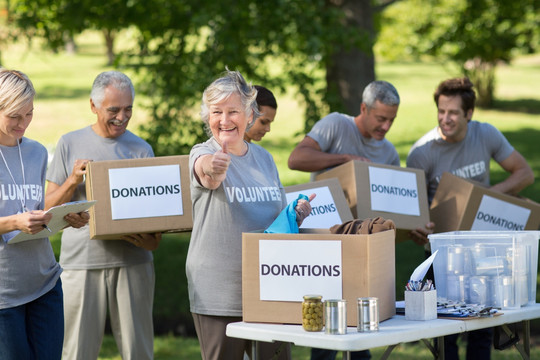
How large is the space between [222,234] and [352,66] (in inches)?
257

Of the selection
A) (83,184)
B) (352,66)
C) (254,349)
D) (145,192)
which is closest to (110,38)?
(352,66)

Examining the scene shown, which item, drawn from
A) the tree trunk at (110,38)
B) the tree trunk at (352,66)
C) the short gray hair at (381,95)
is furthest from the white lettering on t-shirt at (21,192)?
the tree trunk at (110,38)

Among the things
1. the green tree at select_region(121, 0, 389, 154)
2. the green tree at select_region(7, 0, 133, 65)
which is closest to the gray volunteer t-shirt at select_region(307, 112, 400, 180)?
the green tree at select_region(121, 0, 389, 154)

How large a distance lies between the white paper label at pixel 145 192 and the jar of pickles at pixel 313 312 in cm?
110

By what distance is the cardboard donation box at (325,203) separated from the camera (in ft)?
13.6

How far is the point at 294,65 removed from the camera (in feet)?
29.5

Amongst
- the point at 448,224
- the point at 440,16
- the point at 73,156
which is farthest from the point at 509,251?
the point at 440,16

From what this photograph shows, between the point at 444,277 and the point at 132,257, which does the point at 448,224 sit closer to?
the point at 444,277

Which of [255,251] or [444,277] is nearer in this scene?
[255,251]

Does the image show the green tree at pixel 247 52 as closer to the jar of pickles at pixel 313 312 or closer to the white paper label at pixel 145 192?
the white paper label at pixel 145 192

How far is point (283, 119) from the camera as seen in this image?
1869cm

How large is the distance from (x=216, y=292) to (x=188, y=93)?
540cm

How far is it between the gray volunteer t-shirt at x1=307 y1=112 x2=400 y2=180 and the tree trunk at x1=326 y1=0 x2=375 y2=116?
4.42 meters

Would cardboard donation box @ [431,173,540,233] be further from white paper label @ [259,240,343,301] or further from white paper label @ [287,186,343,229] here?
white paper label @ [259,240,343,301]
